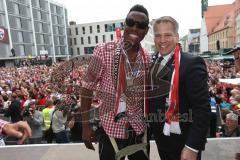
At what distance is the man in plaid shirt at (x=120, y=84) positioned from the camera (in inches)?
73.5

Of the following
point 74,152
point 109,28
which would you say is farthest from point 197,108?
point 109,28

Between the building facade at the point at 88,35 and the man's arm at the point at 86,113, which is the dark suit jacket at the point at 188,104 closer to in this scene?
the man's arm at the point at 86,113

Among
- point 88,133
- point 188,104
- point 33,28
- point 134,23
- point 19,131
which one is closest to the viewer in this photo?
point 19,131

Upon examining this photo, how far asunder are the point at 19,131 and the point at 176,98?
1.04m

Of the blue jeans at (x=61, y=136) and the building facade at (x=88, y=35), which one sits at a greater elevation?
the building facade at (x=88, y=35)

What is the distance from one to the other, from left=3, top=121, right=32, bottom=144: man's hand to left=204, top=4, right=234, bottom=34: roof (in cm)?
8862

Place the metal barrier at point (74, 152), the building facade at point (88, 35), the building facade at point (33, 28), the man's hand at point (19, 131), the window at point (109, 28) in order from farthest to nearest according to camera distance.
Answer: the building facade at point (88, 35), the window at point (109, 28), the building facade at point (33, 28), the metal barrier at point (74, 152), the man's hand at point (19, 131)

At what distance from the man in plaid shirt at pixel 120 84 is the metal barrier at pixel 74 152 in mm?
2195

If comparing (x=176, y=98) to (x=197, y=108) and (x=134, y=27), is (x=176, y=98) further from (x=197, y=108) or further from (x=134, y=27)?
(x=134, y=27)

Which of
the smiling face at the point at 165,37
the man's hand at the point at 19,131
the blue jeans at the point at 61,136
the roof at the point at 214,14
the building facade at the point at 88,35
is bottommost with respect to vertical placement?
the blue jeans at the point at 61,136

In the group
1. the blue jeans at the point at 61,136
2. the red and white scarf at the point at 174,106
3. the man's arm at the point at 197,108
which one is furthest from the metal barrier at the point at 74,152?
the man's arm at the point at 197,108

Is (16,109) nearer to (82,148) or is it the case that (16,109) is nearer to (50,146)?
(50,146)

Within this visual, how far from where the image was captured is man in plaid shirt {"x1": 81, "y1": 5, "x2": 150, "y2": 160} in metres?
1.87

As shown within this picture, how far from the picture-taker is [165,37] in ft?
5.99
